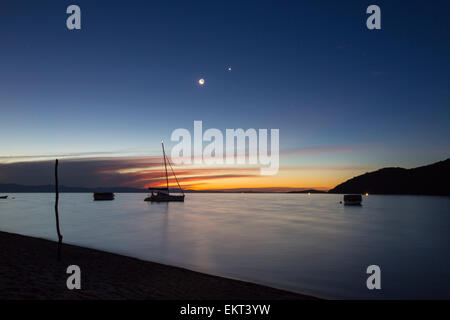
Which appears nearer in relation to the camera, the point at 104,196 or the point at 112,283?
the point at 112,283

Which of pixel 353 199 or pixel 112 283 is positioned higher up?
pixel 112 283

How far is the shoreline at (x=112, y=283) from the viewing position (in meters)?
10.5

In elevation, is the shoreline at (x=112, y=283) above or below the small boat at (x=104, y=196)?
above

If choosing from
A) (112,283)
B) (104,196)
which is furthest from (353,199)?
(112,283)

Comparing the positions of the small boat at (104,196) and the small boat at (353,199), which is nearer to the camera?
the small boat at (353,199)

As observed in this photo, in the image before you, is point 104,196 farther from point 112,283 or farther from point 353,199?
point 112,283

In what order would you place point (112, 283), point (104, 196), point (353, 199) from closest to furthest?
point (112, 283)
point (353, 199)
point (104, 196)

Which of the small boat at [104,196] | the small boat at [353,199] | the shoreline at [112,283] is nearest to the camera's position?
the shoreline at [112,283]

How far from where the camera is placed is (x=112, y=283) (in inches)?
490

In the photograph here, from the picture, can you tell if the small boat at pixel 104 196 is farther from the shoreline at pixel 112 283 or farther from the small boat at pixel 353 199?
the shoreline at pixel 112 283

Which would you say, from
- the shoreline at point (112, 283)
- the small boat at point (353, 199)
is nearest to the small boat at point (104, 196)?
the small boat at point (353, 199)

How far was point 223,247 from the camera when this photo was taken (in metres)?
30.5
